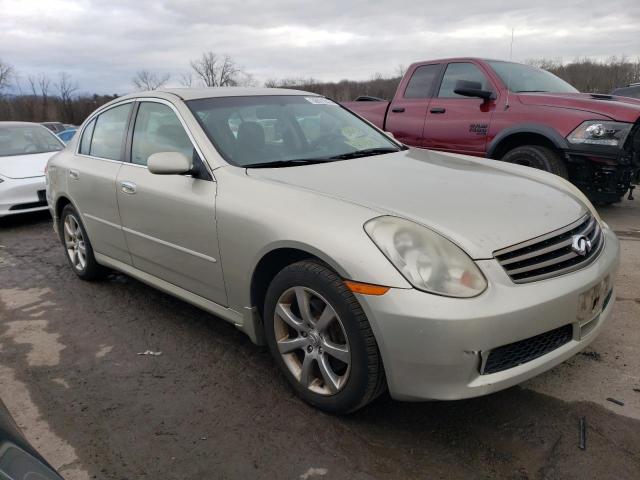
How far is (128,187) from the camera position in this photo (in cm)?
358

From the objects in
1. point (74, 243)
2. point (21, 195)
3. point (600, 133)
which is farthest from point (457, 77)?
point (21, 195)

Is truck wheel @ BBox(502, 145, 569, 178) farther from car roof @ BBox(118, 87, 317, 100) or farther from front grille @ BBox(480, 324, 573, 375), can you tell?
front grille @ BBox(480, 324, 573, 375)

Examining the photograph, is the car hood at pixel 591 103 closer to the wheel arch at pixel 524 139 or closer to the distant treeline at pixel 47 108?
the wheel arch at pixel 524 139

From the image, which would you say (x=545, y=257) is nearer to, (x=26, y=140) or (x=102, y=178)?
(x=102, y=178)

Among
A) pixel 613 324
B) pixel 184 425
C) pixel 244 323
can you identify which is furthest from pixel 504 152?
pixel 184 425

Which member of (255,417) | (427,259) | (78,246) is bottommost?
(255,417)

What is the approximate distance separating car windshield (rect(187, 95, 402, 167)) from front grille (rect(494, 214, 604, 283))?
1361 mm

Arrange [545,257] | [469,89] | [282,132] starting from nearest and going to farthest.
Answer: [545,257], [282,132], [469,89]

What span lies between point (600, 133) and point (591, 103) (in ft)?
1.22

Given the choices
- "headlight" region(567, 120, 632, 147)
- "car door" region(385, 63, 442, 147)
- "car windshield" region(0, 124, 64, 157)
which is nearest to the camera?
"headlight" region(567, 120, 632, 147)

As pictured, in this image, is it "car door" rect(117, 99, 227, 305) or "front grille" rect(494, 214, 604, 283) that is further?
"car door" rect(117, 99, 227, 305)

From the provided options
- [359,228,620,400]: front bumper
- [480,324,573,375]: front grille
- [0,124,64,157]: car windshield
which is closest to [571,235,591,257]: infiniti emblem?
[359,228,620,400]: front bumper

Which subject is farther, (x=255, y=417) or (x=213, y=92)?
(x=213, y=92)

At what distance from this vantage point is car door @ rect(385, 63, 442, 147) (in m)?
6.81
